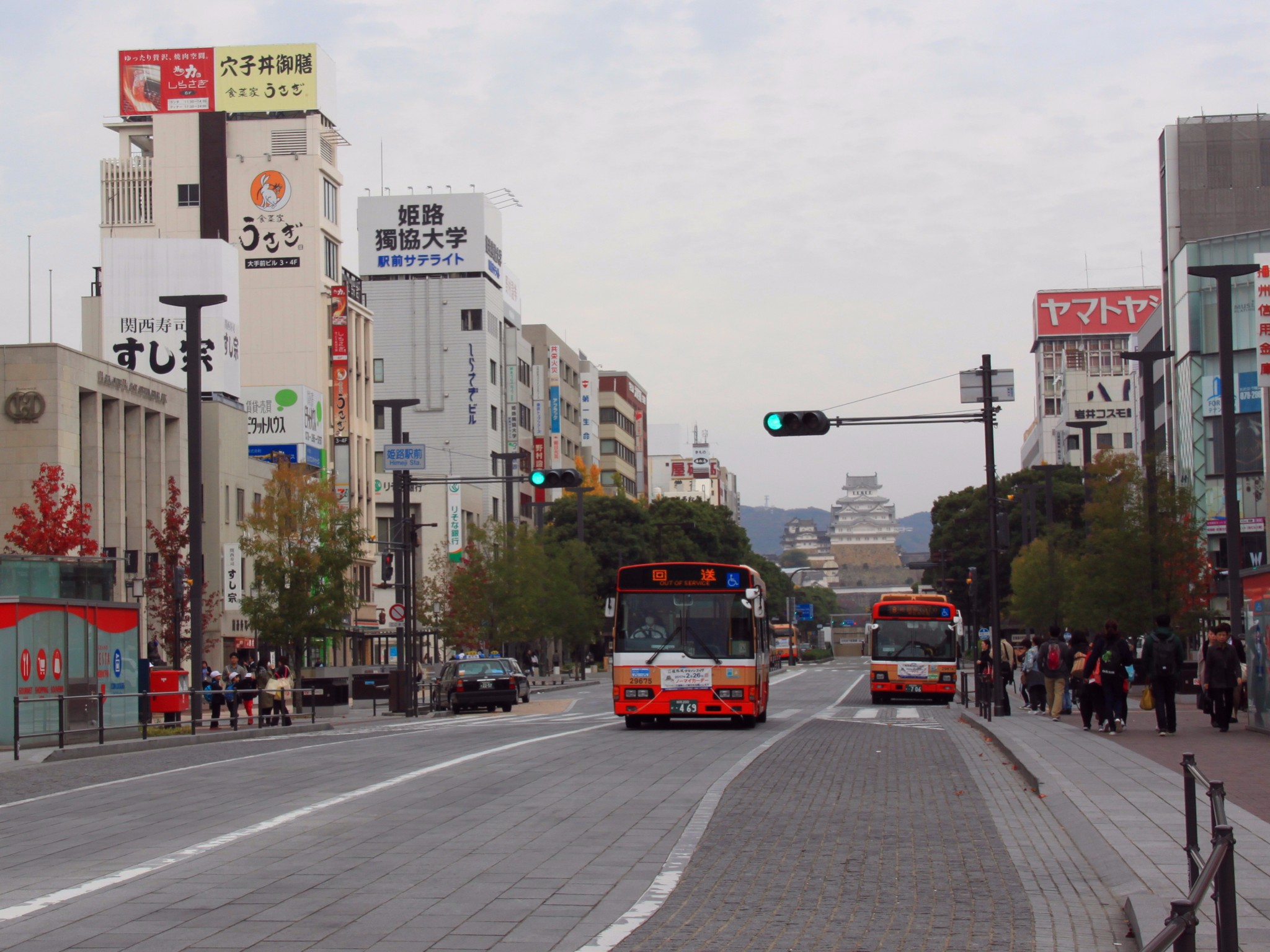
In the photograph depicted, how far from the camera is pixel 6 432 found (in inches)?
1984

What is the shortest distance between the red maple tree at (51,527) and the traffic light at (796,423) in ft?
71.8

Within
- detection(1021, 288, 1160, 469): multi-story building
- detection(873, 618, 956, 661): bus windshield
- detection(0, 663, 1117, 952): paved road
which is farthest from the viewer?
detection(1021, 288, 1160, 469): multi-story building

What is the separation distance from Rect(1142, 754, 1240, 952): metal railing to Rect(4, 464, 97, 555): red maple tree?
1519 inches

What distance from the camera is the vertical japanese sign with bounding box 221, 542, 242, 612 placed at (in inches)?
2431

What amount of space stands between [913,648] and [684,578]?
17369 millimetres

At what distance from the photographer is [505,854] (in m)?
11.1

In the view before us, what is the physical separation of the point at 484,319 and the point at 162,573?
184 feet

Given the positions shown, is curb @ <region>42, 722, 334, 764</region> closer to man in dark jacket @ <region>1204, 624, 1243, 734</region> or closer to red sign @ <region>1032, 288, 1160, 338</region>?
man in dark jacket @ <region>1204, 624, 1243, 734</region>

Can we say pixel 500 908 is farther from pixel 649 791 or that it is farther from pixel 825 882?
pixel 649 791

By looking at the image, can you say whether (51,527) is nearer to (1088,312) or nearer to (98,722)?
(98,722)

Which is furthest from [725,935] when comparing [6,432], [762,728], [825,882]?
[6,432]

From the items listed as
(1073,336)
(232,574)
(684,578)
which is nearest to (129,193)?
(232,574)

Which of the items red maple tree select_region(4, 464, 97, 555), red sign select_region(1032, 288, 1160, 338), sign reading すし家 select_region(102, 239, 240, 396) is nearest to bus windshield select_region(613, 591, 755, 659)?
red maple tree select_region(4, 464, 97, 555)

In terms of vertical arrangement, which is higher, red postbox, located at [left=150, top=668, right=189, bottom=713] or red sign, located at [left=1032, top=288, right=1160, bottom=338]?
red sign, located at [left=1032, top=288, right=1160, bottom=338]
